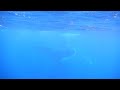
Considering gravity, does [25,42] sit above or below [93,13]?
below

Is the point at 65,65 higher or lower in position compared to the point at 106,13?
lower

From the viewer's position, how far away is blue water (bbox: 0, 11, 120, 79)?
2.08m

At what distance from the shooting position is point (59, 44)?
6.91ft

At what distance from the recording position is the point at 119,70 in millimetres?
2143

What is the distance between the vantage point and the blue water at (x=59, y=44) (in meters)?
2.08

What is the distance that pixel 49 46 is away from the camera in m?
2.12
